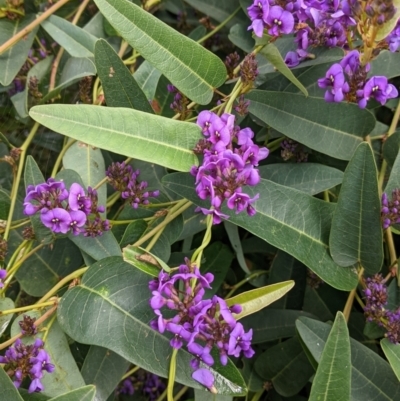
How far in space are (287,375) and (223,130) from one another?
711 millimetres

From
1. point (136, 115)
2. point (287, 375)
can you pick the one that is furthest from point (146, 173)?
point (287, 375)

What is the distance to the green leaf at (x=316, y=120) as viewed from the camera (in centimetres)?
132

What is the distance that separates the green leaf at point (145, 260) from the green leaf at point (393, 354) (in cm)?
50

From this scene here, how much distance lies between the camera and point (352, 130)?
1.35 meters

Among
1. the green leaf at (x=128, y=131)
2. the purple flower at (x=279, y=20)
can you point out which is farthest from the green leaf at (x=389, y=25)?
the green leaf at (x=128, y=131)

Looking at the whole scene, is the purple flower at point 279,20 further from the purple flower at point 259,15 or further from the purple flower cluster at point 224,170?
the purple flower cluster at point 224,170

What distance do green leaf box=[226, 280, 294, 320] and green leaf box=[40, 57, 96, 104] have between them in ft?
2.31

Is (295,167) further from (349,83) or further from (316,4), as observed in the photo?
(316,4)

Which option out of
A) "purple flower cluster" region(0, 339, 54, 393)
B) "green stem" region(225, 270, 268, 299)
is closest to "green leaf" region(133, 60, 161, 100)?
"green stem" region(225, 270, 268, 299)

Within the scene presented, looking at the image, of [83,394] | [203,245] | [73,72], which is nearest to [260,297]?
[203,245]

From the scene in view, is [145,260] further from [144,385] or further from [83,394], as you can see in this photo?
[144,385]

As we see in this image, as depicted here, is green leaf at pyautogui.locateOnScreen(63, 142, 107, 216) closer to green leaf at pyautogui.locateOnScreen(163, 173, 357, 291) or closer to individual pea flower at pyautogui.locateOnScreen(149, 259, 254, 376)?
green leaf at pyautogui.locateOnScreen(163, 173, 357, 291)

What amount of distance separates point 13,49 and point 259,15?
74 centimetres

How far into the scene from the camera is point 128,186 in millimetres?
1299
